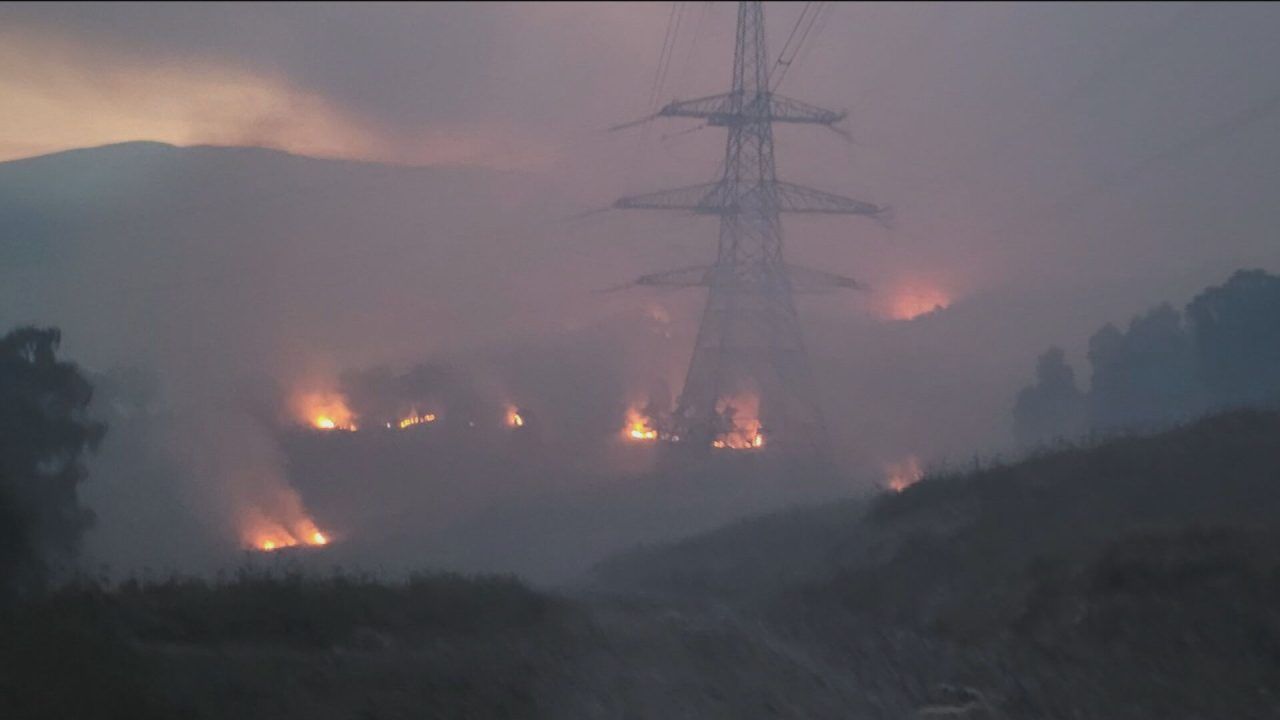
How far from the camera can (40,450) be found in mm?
17016

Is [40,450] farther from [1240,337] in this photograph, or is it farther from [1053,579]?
[1240,337]

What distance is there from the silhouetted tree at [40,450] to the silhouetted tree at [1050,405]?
32.1m

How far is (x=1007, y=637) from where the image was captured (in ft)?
42.5

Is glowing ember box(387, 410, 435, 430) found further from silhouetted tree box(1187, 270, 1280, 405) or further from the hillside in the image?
silhouetted tree box(1187, 270, 1280, 405)

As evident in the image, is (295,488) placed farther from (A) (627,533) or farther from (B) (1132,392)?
(B) (1132,392)

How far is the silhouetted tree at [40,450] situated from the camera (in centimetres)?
1441

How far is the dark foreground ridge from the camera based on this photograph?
348 inches

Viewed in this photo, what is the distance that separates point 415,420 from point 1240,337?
2407 cm

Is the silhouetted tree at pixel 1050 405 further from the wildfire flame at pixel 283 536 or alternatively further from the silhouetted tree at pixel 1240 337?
the wildfire flame at pixel 283 536

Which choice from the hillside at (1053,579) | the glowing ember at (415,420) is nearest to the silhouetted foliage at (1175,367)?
the hillside at (1053,579)

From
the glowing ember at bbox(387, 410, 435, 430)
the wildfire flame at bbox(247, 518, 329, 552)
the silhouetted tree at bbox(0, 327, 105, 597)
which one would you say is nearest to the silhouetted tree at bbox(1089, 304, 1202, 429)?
the glowing ember at bbox(387, 410, 435, 430)

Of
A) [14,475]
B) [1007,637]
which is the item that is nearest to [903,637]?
[1007,637]

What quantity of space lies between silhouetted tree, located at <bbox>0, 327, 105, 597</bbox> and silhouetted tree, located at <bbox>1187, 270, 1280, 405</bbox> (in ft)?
92.8

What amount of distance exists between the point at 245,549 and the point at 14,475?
7330 mm
